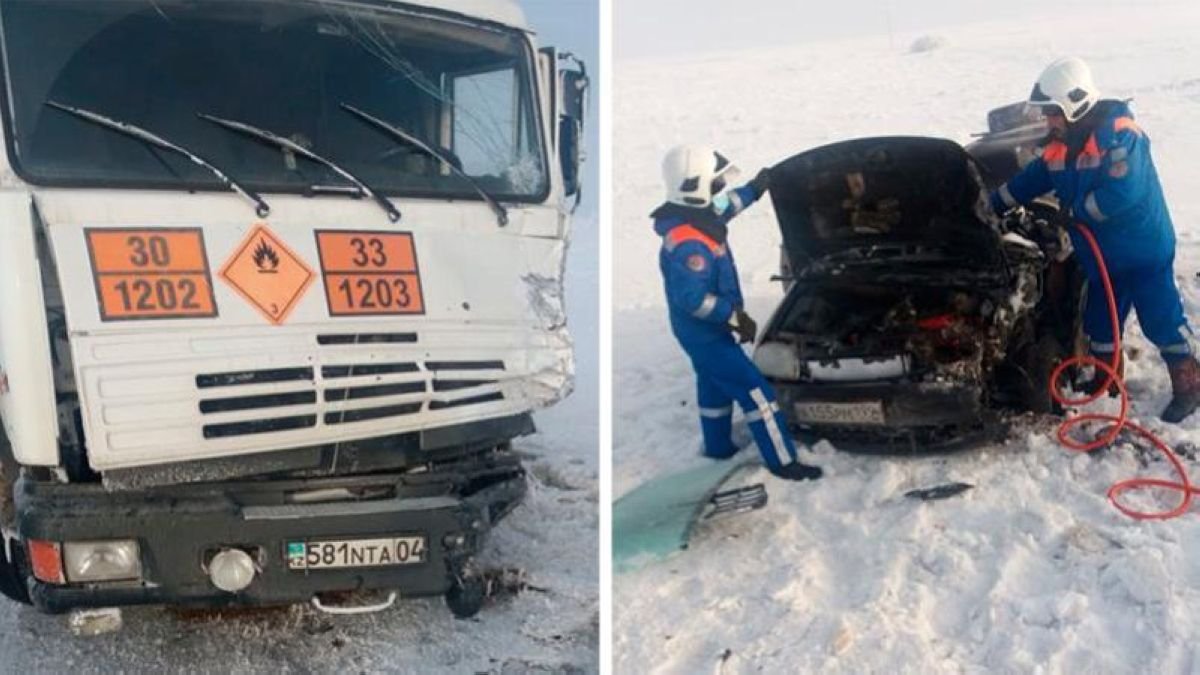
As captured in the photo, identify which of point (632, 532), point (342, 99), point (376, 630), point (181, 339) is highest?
point (342, 99)

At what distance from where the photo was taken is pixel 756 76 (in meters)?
2.29

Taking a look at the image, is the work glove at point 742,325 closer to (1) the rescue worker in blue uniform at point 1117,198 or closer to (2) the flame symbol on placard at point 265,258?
(1) the rescue worker in blue uniform at point 1117,198

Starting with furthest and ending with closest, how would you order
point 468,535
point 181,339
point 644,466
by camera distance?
point 644,466, point 468,535, point 181,339

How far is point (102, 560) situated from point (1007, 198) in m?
2.66

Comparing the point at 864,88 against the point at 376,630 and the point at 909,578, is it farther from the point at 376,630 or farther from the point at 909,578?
the point at 376,630

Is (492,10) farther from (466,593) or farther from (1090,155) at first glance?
(1090,155)

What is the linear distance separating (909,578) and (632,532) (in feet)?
2.06

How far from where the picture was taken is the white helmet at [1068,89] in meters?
2.96

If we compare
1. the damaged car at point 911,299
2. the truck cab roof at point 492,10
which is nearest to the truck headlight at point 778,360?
the damaged car at point 911,299

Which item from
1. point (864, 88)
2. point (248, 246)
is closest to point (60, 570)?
point (248, 246)

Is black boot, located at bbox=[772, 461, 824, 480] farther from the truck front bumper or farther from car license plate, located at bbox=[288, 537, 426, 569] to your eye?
car license plate, located at bbox=[288, 537, 426, 569]

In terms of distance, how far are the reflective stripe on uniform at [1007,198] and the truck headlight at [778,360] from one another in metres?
0.80

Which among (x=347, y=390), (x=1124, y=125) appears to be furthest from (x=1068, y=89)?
(x=347, y=390)

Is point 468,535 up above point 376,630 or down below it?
above
